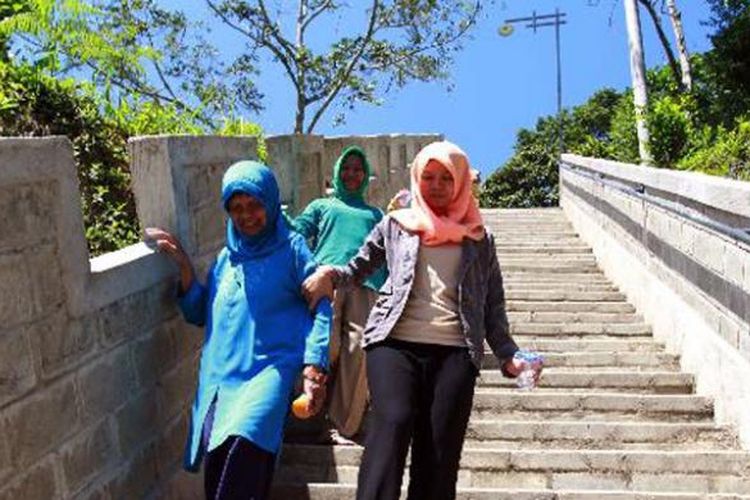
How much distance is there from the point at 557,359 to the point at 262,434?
3554mm

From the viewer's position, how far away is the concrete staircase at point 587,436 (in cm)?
446

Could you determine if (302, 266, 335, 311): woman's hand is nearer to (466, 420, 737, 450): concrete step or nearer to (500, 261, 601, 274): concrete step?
(466, 420, 737, 450): concrete step

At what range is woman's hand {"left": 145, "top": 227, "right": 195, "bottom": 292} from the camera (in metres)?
3.75

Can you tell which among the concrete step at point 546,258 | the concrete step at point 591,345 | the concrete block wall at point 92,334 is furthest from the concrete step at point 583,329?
the concrete block wall at point 92,334

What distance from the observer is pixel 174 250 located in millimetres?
3781

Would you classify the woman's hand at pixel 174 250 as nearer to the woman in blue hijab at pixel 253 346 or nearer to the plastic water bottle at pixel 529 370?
the woman in blue hijab at pixel 253 346

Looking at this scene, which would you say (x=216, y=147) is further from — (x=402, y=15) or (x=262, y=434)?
(x=402, y=15)

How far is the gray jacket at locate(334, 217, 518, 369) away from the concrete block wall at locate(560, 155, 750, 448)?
1.34 metres

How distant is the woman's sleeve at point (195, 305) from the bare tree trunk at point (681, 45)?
15.4 metres

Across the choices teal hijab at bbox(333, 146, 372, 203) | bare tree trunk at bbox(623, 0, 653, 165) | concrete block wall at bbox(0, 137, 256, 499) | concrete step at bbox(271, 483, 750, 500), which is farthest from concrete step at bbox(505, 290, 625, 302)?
bare tree trunk at bbox(623, 0, 653, 165)

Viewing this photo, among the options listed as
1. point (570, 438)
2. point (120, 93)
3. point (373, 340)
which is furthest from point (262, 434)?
point (120, 93)

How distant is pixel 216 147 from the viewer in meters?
4.34

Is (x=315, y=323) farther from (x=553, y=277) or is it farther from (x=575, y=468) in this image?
(x=553, y=277)

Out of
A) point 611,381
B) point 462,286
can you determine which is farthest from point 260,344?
point 611,381
